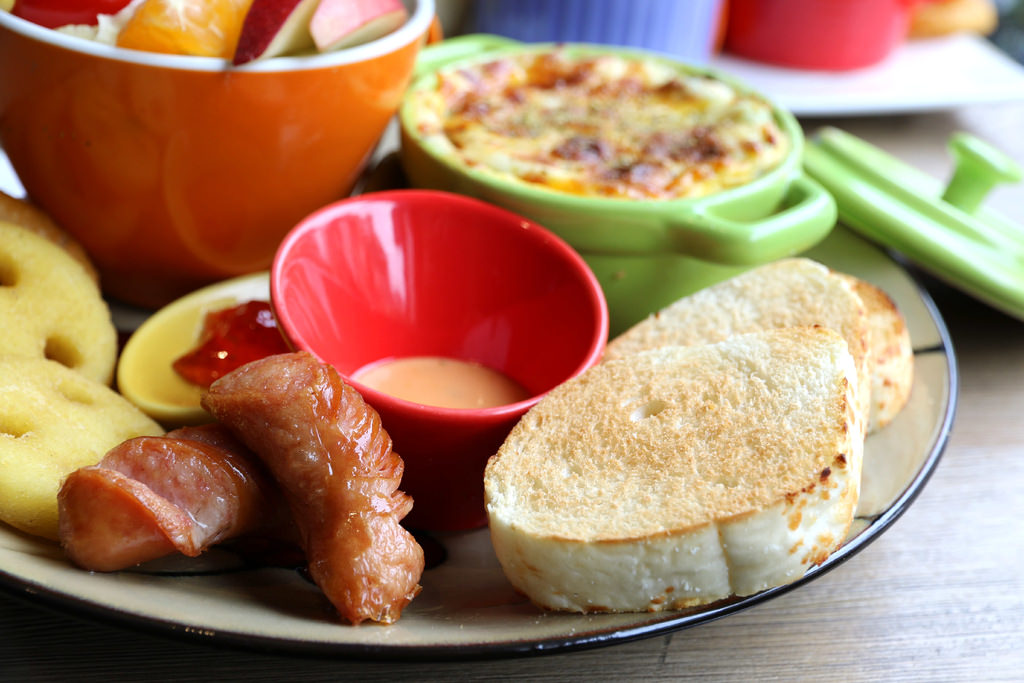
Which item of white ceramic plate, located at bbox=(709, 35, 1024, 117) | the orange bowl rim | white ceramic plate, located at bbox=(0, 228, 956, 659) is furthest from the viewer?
white ceramic plate, located at bbox=(709, 35, 1024, 117)

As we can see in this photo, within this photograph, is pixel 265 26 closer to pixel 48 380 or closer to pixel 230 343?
pixel 230 343

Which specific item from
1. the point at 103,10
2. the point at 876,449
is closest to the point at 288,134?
the point at 103,10

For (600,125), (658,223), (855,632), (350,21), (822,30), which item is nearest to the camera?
(855,632)

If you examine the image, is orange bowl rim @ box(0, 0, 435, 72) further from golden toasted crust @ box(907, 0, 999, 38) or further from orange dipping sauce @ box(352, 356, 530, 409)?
golden toasted crust @ box(907, 0, 999, 38)

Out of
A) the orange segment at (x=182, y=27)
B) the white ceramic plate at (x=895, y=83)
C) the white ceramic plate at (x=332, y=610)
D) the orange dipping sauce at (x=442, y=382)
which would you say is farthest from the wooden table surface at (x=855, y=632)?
the white ceramic plate at (x=895, y=83)

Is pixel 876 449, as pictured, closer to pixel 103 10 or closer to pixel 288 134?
pixel 288 134

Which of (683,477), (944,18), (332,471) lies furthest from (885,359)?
(944,18)

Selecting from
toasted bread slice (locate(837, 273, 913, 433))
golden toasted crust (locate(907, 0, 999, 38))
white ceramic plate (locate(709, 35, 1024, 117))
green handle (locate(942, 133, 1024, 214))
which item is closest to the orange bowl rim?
toasted bread slice (locate(837, 273, 913, 433))
